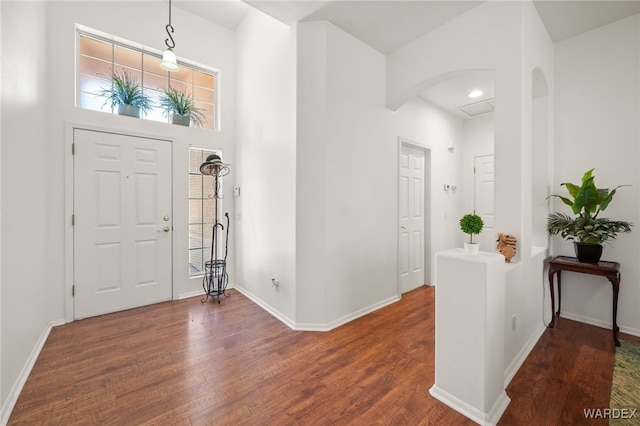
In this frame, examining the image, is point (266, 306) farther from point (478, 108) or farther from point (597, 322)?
point (478, 108)

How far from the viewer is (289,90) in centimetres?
288

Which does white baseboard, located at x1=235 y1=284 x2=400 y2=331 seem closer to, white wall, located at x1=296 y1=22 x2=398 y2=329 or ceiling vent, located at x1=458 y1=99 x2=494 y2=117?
white wall, located at x1=296 y1=22 x2=398 y2=329

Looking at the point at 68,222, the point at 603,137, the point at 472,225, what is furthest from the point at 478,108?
the point at 68,222

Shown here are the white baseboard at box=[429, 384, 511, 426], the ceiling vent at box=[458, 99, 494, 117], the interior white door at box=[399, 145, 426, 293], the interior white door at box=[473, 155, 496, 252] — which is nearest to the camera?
the white baseboard at box=[429, 384, 511, 426]

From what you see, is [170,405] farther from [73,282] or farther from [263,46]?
[263,46]

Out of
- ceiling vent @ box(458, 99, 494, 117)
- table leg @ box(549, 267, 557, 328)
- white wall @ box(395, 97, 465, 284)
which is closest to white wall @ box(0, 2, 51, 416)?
white wall @ box(395, 97, 465, 284)

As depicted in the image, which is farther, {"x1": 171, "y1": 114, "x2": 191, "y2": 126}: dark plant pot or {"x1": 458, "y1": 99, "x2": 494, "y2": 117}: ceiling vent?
{"x1": 458, "y1": 99, "x2": 494, "y2": 117}: ceiling vent

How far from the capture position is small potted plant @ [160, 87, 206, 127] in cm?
358

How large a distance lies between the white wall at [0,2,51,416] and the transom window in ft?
1.36

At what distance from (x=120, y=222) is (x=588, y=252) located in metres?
5.04

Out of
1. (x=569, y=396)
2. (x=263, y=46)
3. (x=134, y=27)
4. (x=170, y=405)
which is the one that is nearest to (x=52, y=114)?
(x=134, y=27)

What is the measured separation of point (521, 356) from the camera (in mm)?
2234

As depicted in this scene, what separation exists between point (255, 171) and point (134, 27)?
2.25m

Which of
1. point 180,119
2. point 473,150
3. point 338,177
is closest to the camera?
point 338,177
